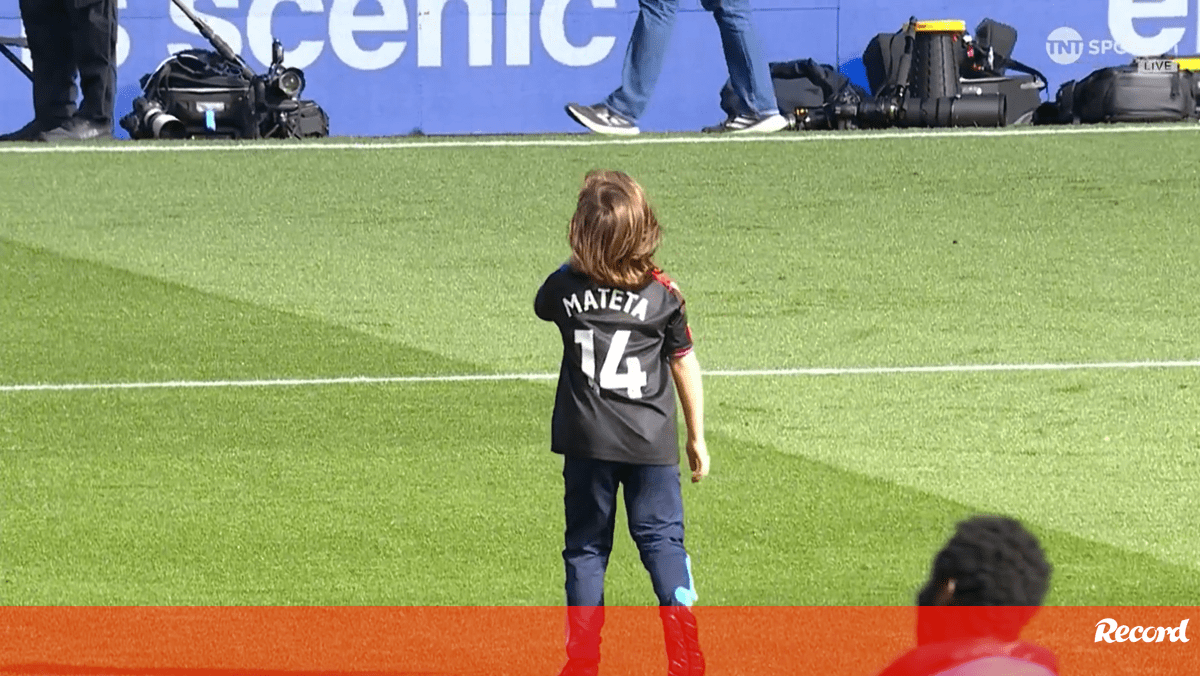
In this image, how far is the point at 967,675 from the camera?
3006 mm

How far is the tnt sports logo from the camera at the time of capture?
18.7m

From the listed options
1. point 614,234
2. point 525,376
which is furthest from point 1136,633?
point 525,376

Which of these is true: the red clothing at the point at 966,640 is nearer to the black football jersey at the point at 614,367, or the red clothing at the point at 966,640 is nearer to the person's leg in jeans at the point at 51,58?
the black football jersey at the point at 614,367

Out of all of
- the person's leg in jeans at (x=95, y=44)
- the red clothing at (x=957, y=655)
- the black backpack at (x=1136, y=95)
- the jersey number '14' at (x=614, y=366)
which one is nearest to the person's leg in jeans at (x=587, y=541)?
the jersey number '14' at (x=614, y=366)

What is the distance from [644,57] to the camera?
17.2 metres

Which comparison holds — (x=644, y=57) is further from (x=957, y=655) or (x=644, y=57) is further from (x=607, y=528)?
(x=957, y=655)

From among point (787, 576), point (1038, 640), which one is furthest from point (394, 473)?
point (1038, 640)

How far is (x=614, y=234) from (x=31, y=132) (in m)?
13.4

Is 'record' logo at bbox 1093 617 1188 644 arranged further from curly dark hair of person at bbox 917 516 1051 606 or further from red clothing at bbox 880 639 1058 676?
red clothing at bbox 880 639 1058 676

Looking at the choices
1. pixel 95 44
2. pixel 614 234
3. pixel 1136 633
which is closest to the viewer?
pixel 614 234

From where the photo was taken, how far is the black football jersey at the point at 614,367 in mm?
5379

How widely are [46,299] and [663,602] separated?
752cm

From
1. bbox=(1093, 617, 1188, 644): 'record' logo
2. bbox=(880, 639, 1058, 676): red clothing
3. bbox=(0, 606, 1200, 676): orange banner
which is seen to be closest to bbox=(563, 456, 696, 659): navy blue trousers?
bbox=(0, 606, 1200, 676): orange banner

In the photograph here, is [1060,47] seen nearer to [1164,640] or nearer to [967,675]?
[1164,640]
